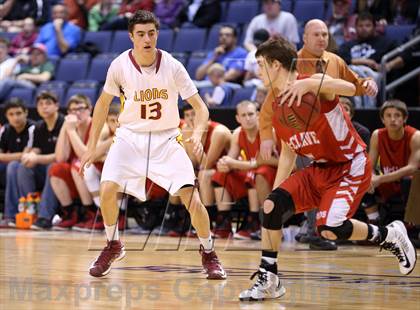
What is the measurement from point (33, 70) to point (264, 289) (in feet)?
29.2

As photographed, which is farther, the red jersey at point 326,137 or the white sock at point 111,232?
the white sock at point 111,232

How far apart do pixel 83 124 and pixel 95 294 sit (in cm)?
541

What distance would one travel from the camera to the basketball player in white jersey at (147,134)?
607cm

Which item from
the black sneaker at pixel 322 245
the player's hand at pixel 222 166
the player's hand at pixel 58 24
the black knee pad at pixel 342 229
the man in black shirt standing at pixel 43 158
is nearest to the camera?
the black knee pad at pixel 342 229

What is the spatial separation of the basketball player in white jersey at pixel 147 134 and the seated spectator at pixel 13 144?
4696 mm

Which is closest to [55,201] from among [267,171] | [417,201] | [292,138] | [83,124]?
[83,124]

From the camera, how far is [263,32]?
10.8 meters

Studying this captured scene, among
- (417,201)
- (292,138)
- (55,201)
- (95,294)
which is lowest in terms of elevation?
(55,201)

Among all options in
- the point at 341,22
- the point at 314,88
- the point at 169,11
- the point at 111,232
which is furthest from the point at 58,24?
the point at 314,88

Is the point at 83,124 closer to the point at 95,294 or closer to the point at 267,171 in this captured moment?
the point at 267,171

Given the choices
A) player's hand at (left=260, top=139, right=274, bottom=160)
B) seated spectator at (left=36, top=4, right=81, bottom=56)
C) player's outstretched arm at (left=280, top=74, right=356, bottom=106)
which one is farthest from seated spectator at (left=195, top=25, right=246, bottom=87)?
player's outstretched arm at (left=280, top=74, right=356, bottom=106)

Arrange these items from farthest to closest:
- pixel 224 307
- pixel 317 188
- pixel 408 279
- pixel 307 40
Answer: pixel 307 40 → pixel 408 279 → pixel 317 188 → pixel 224 307

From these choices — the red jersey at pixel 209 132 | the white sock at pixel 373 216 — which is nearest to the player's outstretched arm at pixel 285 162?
the white sock at pixel 373 216

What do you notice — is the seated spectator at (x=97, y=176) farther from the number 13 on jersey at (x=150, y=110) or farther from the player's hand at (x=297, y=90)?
the player's hand at (x=297, y=90)
